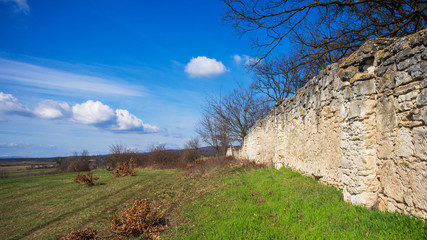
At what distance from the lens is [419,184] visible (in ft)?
9.81

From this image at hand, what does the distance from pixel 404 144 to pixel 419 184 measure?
0.58 m

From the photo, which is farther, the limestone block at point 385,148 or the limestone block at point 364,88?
the limestone block at point 364,88

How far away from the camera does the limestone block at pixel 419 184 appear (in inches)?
115

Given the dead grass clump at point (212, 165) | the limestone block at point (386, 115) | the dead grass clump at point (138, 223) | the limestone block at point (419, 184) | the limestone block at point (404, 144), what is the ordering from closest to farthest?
the limestone block at point (419, 184) → the limestone block at point (404, 144) → the limestone block at point (386, 115) → the dead grass clump at point (138, 223) → the dead grass clump at point (212, 165)

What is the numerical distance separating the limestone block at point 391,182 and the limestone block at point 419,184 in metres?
0.27

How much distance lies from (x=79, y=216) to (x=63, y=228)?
45.8 inches

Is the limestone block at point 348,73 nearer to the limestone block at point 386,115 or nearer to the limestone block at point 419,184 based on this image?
the limestone block at point 386,115

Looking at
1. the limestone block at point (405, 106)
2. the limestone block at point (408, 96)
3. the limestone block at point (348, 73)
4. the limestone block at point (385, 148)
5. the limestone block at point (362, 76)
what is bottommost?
the limestone block at point (385, 148)

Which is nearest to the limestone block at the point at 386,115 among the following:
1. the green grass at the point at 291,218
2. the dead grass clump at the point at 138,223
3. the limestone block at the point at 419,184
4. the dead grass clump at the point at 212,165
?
the limestone block at the point at 419,184

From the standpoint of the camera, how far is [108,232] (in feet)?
21.1

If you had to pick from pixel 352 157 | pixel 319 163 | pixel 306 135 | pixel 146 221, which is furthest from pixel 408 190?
pixel 146 221

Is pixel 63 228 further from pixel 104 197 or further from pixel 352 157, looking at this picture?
pixel 352 157

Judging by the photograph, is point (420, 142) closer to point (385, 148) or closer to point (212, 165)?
point (385, 148)

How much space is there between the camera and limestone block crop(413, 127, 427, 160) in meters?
2.94
